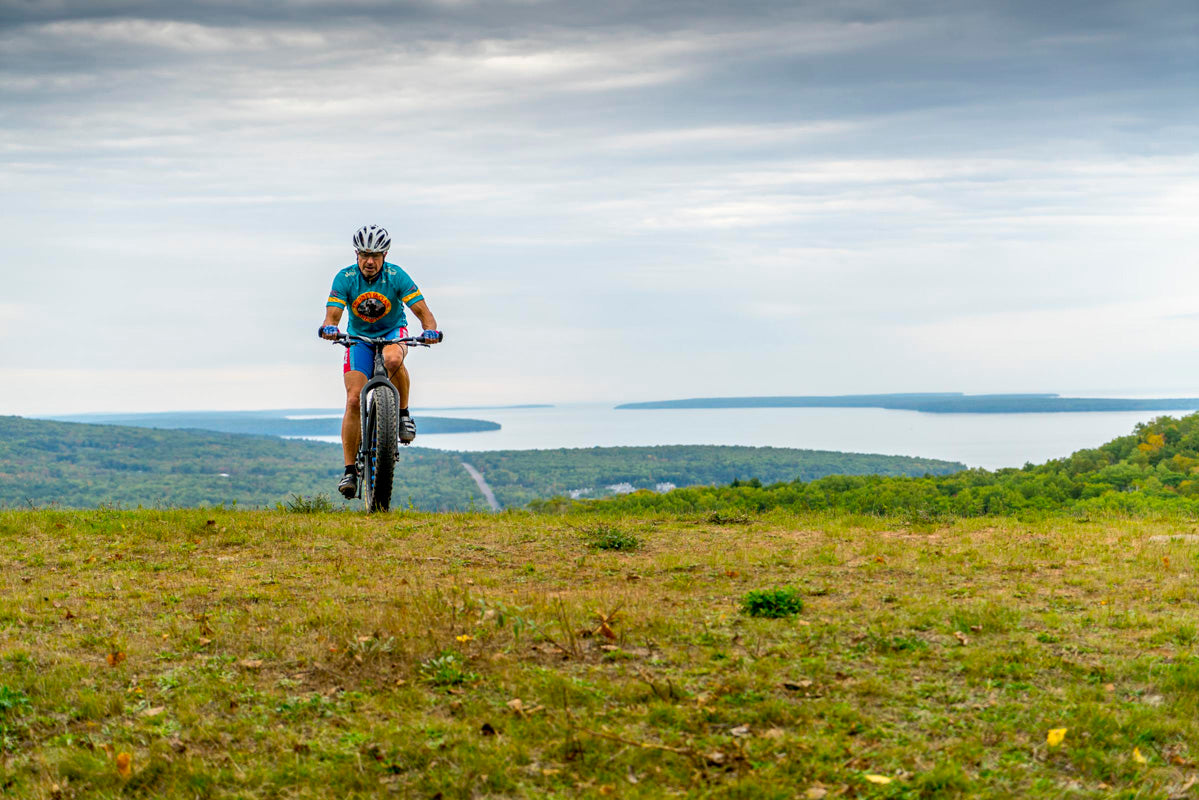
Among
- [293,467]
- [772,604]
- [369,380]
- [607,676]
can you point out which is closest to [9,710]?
[607,676]

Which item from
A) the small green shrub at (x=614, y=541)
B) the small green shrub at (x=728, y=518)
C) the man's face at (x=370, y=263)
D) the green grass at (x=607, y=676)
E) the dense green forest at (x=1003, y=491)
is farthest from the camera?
the dense green forest at (x=1003, y=491)

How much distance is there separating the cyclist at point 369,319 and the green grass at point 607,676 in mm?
4036

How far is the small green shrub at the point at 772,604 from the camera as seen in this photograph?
6.75m

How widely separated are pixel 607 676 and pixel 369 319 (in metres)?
8.54

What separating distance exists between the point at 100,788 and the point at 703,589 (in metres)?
4.52

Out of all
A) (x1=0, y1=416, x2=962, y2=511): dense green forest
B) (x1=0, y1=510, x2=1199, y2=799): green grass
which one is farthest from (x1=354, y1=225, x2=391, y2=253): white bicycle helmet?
(x1=0, y1=416, x2=962, y2=511): dense green forest

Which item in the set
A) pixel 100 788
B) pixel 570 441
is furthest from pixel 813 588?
pixel 570 441

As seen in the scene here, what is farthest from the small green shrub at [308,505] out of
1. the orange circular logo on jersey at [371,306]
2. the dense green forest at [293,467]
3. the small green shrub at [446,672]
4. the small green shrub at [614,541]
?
the dense green forest at [293,467]

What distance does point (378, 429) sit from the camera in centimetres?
1280

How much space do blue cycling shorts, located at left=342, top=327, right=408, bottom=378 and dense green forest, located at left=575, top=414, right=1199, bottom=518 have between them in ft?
13.5

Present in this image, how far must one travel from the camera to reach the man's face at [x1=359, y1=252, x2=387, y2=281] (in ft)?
42.1

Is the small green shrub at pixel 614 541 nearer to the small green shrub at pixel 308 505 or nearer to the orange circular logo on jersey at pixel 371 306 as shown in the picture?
the small green shrub at pixel 308 505

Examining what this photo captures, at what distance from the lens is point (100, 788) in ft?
15.4

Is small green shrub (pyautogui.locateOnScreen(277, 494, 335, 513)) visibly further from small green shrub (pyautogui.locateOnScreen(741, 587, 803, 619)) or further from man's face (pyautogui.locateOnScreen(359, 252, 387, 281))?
small green shrub (pyautogui.locateOnScreen(741, 587, 803, 619))
